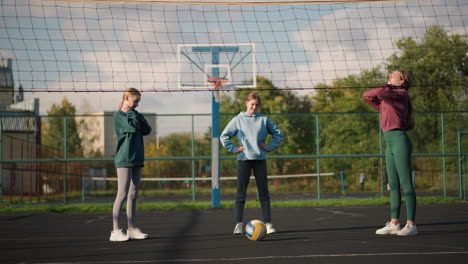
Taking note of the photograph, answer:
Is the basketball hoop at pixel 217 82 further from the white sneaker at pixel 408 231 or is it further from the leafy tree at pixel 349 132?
the leafy tree at pixel 349 132

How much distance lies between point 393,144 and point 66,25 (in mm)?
5984

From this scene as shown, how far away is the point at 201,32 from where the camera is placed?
9.87 metres

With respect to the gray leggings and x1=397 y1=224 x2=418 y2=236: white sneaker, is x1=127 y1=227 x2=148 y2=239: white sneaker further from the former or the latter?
x1=397 y1=224 x2=418 y2=236: white sneaker

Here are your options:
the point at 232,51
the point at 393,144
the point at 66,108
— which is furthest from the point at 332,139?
the point at 66,108

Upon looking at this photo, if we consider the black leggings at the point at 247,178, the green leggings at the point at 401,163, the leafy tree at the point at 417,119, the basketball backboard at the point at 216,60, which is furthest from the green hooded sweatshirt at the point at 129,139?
the leafy tree at the point at 417,119

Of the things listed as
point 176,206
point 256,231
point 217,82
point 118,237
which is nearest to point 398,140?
point 256,231

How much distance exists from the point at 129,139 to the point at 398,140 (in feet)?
9.86

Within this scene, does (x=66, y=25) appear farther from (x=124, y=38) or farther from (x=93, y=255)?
(x=93, y=255)

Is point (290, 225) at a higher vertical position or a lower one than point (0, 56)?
lower

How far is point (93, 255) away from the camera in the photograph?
5234 millimetres

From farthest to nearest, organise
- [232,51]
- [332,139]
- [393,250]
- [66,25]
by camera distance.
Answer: [332,139]
[232,51]
[66,25]
[393,250]

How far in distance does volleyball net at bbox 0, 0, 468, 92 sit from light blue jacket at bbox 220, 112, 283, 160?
2281 millimetres

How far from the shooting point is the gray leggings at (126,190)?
6246 millimetres

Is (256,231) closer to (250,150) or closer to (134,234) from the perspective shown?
(250,150)
